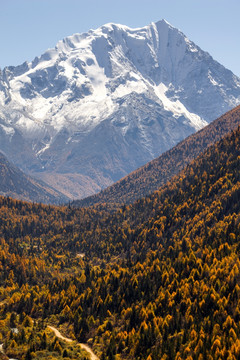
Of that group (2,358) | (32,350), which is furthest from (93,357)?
(2,358)

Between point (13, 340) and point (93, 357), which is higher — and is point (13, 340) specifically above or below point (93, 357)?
above

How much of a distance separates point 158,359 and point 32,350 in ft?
170

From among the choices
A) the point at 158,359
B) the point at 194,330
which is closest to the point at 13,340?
the point at 158,359

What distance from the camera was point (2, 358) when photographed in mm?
180875

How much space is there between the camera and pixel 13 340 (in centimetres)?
19950

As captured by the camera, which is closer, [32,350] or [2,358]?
[2,358]

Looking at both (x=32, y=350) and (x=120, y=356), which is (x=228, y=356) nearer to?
(x=120, y=356)

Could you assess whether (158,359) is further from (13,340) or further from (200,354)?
(13,340)

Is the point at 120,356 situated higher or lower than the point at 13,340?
lower

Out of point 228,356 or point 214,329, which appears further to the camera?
point 214,329

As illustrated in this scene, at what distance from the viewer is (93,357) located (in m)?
200

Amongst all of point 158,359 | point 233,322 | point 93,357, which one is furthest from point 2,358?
point 233,322

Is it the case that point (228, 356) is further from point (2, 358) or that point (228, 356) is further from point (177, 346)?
point (2, 358)

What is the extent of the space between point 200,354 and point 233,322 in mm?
28696
